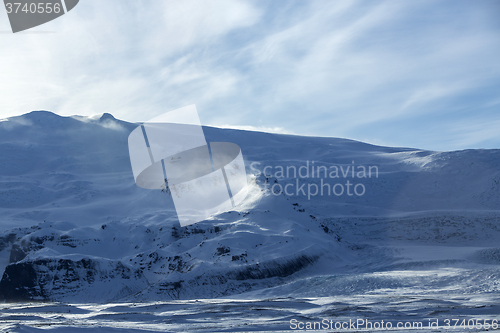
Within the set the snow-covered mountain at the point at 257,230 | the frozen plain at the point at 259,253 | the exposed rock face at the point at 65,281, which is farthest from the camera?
the snow-covered mountain at the point at 257,230

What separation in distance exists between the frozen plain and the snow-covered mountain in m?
0.11

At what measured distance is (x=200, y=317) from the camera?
613 inches

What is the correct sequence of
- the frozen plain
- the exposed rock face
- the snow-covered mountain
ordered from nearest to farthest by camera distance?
the frozen plain, the exposed rock face, the snow-covered mountain

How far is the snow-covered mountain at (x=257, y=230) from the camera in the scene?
74.9 ft

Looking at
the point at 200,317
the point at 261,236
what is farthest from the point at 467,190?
the point at 200,317

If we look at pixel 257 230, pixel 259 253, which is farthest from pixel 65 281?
pixel 257 230

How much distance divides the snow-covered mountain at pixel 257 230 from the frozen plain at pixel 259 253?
106 millimetres

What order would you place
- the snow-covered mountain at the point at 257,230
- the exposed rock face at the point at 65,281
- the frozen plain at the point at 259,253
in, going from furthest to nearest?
1. the snow-covered mountain at the point at 257,230
2. the exposed rock face at the point at 65,281
3. the frozen plain at the point at 259,253

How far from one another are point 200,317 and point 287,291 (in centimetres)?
750

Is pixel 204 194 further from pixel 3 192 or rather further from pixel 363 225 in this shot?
pixel 3 192

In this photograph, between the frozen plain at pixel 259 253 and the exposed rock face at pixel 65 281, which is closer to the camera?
the frozen plain at pixel 259 253

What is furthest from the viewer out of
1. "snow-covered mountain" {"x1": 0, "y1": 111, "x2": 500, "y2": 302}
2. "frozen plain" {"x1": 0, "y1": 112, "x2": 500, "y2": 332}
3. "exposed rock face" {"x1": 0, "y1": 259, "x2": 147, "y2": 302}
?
"snow-covered mountain" {"x1": 0, "y1": 111, "x2": 500, "y2": 302}

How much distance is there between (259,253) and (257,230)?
3002 millimetres

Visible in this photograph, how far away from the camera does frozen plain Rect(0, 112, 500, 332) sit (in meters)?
15.8
